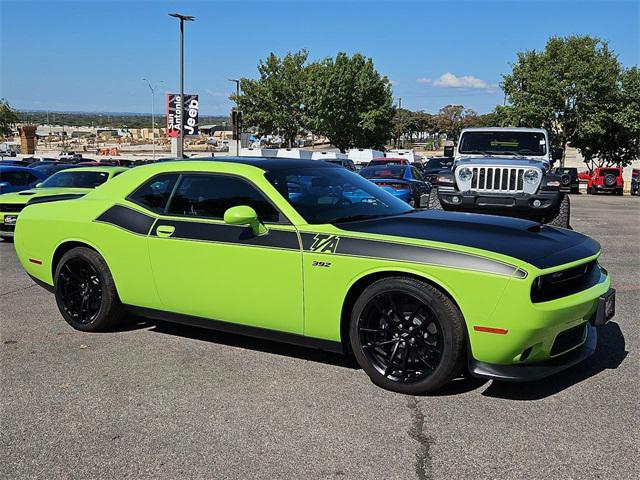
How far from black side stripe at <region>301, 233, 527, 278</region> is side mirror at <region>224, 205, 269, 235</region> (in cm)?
36

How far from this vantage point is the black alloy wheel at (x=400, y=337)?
4.18m

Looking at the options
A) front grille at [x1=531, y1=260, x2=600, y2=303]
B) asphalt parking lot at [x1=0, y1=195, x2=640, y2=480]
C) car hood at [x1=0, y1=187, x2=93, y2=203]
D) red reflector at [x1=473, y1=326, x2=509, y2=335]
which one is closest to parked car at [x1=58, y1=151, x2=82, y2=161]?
car hood at [x1=0, y1=187, x2=93, y2=203]

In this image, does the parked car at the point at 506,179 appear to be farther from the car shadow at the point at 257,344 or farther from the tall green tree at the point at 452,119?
the tall green tree at the point at 452,119

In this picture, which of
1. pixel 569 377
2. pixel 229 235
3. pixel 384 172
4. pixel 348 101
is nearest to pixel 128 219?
pixel 229 235

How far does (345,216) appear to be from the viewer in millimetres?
4957

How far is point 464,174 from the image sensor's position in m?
11.8

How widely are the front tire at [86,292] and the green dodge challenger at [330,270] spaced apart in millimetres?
14

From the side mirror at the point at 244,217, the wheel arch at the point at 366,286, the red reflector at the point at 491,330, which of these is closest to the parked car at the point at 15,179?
the side mirror at the point at 244,217

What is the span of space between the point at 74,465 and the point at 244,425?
0.94 m

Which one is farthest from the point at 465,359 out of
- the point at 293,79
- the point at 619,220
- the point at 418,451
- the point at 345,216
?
the point at 293,79

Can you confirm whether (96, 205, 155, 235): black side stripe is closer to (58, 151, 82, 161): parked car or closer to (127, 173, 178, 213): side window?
(127, 173, 178, 213): side window

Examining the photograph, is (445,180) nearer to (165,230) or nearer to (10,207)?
(165,230)

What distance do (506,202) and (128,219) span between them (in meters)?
7.28

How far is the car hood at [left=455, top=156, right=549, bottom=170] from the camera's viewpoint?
37.6ft
